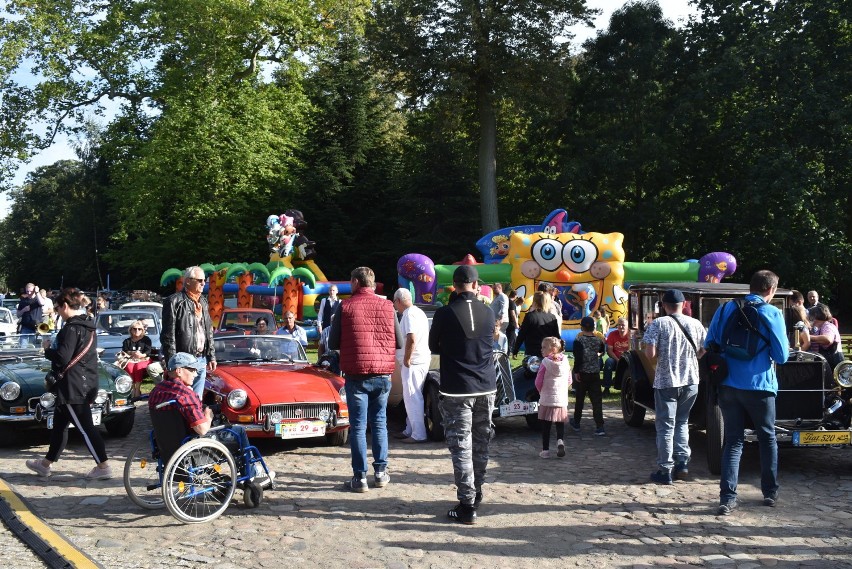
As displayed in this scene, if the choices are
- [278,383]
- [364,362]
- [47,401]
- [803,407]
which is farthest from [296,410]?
[803,407]

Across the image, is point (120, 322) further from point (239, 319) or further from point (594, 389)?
point (594, 389)

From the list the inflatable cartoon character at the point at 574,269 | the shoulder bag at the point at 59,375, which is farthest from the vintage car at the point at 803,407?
the inflatable cartoon character at the point at 574,269

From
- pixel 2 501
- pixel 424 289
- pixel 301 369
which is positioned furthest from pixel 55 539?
pixel 424 289

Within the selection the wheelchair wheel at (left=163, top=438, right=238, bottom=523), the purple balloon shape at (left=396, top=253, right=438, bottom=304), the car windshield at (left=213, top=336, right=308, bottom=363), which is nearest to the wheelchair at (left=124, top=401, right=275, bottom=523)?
the wheelchair wheel at (left=163, top=438, right=238, bottom=523)

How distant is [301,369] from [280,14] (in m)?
28.9

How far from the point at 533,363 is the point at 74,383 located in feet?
16.8

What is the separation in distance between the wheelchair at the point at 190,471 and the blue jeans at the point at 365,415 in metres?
0.80

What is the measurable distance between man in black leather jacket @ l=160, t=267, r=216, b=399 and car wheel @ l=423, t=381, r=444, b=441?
2.62 m

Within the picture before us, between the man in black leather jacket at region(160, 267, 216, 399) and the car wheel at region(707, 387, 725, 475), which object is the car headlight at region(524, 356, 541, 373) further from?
the man in black leather jacket at region(160, 267, 216, 399)

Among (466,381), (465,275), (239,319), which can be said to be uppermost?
(465,275)

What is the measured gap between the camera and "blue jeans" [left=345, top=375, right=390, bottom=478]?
24.8 feet

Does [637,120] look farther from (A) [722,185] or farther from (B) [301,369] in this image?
(B) [301,369]

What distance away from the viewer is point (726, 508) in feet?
22.4

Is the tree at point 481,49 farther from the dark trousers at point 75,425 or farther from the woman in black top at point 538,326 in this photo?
the dark trousers at point 75,425
